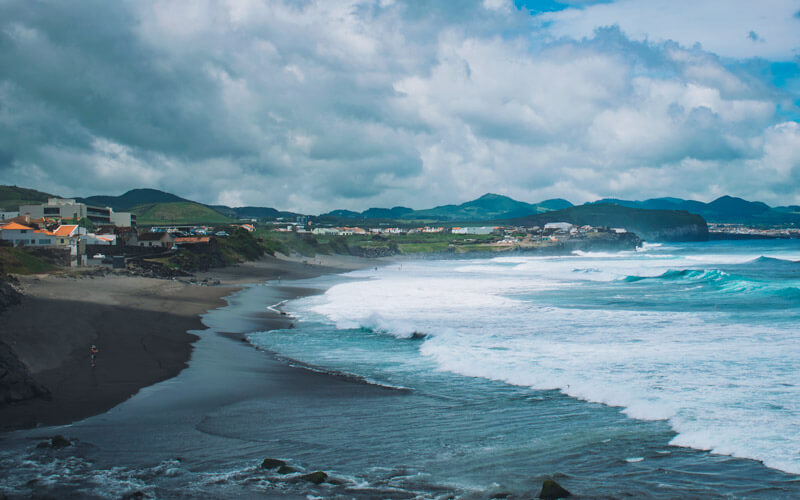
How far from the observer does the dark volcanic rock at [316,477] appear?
8237mm

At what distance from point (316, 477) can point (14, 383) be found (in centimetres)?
774

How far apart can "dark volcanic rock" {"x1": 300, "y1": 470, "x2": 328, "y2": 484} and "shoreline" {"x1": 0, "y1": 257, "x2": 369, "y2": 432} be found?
5.75 metres

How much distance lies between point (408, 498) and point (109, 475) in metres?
4.53

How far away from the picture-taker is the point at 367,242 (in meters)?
127

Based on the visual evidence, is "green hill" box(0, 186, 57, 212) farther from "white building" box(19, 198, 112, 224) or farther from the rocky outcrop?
the rocky outcrop

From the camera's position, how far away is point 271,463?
29.1ft

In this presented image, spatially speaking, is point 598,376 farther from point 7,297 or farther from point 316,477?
point 7,297

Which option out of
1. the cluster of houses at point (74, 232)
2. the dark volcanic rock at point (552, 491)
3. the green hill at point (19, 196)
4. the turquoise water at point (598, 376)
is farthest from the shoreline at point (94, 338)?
the green hill at point (19, 196)

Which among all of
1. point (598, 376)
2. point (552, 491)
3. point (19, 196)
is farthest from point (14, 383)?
point (19, 196)

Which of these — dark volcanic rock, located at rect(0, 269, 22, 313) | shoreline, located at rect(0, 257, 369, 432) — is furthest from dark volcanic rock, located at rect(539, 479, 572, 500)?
dark volcanic rock, located at rect(0, 269, 22, 313)

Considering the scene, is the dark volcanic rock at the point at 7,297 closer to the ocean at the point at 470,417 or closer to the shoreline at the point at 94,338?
the shoreline at the point at 94,338

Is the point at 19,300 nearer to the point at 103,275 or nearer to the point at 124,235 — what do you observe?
the point at 103,275

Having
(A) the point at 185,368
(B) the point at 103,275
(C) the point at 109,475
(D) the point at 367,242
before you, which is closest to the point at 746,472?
(C) the point at 109,475

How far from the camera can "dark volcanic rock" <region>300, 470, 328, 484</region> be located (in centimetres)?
824
